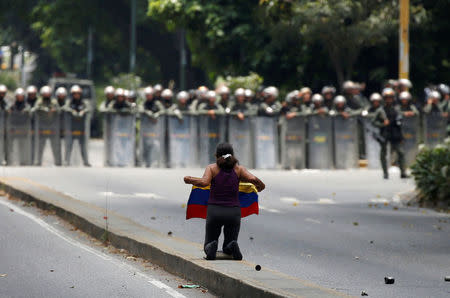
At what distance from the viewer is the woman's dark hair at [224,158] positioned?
1089 cm

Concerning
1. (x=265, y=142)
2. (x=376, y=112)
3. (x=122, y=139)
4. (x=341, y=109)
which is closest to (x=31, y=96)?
(x=122, y=139)

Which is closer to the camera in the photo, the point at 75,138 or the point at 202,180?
the point at 202,180

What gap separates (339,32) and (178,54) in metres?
25.6

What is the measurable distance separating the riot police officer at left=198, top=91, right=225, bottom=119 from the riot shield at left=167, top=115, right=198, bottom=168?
0.41 m

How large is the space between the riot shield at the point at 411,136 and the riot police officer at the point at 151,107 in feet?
20.9

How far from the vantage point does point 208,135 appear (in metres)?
31.2

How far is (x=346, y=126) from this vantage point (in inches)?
1242

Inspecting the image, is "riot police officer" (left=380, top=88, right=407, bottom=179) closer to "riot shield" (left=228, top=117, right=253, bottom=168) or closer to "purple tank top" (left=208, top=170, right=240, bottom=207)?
"riot shield" (left=228, top=117, right=253, bottom=168)

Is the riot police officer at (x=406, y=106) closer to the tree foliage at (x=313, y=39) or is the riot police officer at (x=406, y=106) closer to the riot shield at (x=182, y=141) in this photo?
the tree foliage at (x=313, y=39)

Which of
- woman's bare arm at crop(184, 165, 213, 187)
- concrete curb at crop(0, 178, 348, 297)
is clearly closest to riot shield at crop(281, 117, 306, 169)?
concrete curb at crop(0, 178, 348, 297)

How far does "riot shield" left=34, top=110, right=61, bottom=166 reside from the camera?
30.6m

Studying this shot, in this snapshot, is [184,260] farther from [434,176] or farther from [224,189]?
[434,176]

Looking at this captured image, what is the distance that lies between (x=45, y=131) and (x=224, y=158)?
20.2 meters

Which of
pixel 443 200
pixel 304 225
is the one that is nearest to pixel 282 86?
pixel 443 200
